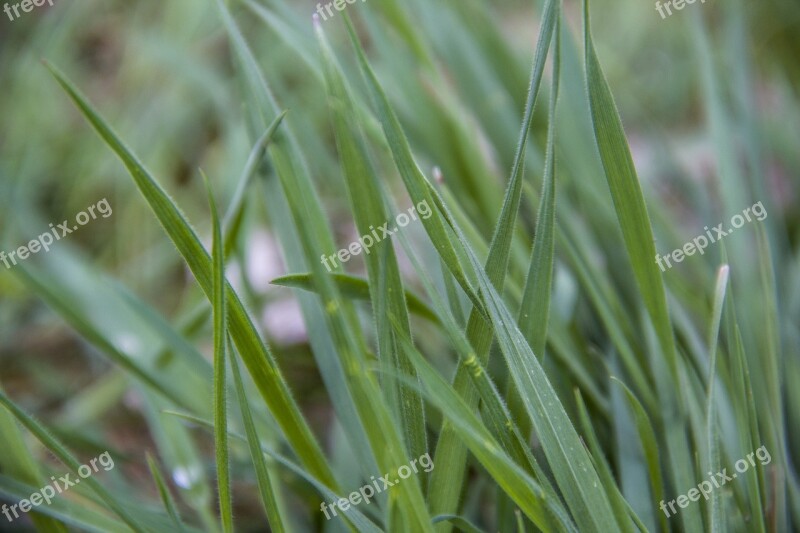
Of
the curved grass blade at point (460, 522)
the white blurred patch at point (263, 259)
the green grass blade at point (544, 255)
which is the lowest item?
the curved grass blade at point (460, 522)

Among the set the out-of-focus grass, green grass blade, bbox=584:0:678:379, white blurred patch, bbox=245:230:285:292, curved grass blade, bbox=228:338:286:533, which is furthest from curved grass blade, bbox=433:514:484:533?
white blurred patch, bbox=245:230:285:292

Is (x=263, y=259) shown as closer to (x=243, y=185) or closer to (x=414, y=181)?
(x=243, y=185)

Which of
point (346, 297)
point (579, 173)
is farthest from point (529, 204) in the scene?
point (346, 297)

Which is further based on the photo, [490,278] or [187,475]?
[187,475]

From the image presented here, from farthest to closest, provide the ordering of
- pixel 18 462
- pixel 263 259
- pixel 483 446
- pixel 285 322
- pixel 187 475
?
1. pixel 263 259
2. pixel 285 322
3. pixel 187 475
4. pixel 18 462
5. pixel 483 446

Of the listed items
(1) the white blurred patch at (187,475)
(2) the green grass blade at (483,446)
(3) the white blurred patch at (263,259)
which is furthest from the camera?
(3) the white blurred patch at (263,259)

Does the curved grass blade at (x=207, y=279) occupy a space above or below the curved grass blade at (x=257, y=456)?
above

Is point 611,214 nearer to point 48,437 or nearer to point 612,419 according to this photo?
point 612,419

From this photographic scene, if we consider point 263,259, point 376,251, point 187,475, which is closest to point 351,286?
point 376,251

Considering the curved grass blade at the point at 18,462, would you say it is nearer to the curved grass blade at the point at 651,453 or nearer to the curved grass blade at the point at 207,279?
the curved grass blade at the point at 207,279

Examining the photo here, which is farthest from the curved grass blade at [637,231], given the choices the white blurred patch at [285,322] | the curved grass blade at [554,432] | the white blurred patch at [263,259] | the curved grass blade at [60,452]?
the white blurred patch at [263,259]
